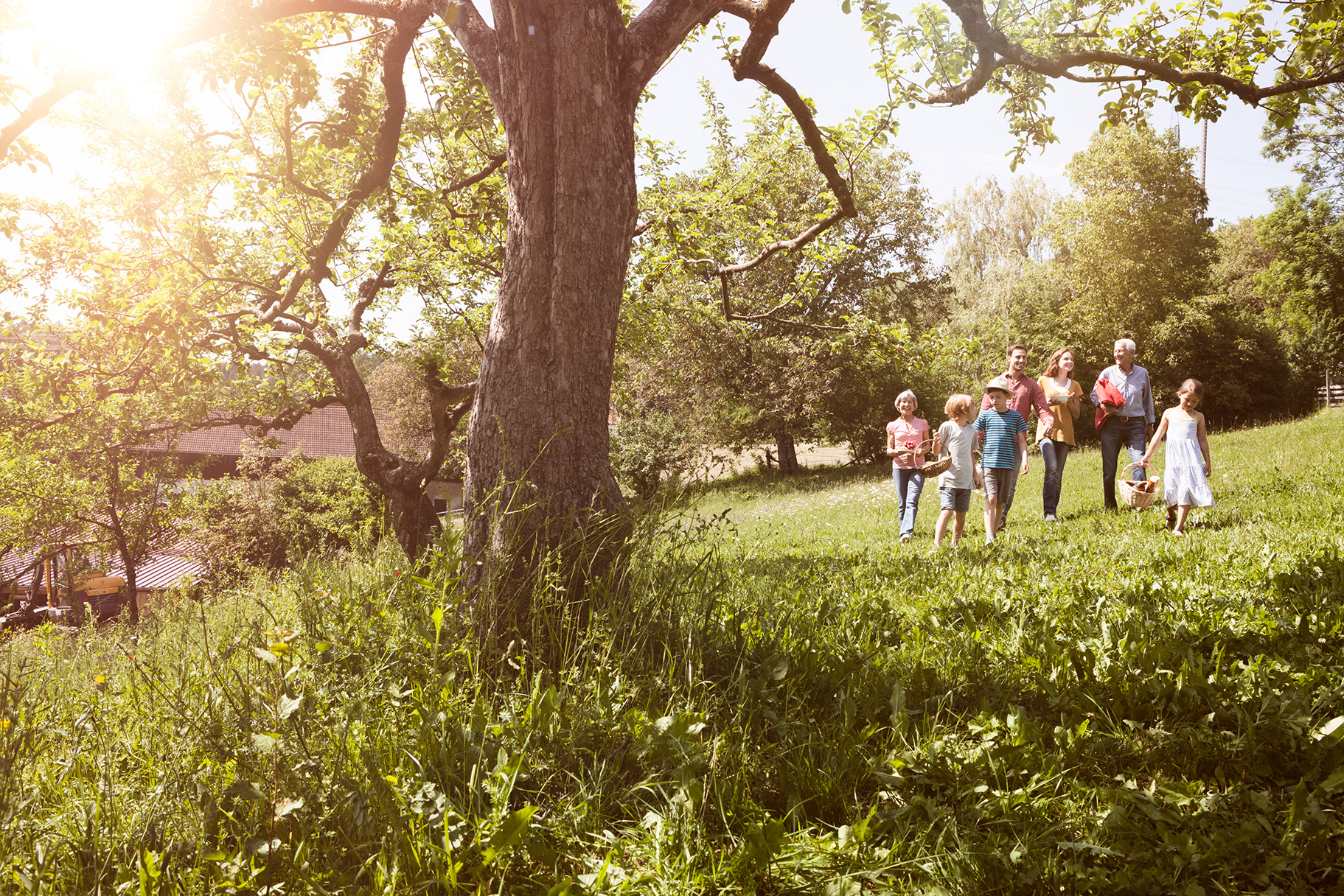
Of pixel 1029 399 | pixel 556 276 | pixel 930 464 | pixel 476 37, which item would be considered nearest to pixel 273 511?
pixel 930 464

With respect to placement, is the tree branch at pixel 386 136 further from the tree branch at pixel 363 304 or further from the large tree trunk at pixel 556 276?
the tree branch at pixel 363 304

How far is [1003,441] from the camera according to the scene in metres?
7.99

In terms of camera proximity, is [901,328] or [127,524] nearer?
[901,328]

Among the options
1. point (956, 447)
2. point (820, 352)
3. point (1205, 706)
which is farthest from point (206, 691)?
point (820, 352)

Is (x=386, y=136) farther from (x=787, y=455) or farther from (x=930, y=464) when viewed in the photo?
(x=787, y=455)

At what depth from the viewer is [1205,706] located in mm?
2943

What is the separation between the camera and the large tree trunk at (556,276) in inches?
148

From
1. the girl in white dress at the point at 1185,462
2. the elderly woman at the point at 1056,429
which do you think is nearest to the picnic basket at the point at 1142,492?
the girl in white dress at the point at 1185,462

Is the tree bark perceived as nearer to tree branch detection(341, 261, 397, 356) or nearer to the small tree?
the small tree

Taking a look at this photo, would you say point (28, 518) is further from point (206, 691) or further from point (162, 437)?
point (206, 691)

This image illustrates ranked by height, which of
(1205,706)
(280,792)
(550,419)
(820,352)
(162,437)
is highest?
(820,352)

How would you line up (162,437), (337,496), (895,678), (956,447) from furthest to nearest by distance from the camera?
(337,496), (162,437), (956,447), (895,678)

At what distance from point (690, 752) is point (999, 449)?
669 cm

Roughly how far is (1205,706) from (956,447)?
5.33 meters
